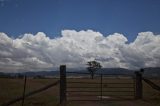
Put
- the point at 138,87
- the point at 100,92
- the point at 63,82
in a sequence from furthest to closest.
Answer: the point at 100,92
the point at 138,87
the point at 63,82

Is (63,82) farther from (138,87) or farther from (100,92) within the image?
(100,92)

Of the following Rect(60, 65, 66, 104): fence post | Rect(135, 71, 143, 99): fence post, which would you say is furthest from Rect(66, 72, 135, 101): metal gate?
Rect(60, 65, 66, 104): fence post

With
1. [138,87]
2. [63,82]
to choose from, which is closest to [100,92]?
[138,87]

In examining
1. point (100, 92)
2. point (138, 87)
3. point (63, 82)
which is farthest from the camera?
point (100, 92)

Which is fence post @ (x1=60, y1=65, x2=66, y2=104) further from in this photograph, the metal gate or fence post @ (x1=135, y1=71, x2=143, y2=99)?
fence post @ (x1=135, y1=71, x2=143, y2=99)

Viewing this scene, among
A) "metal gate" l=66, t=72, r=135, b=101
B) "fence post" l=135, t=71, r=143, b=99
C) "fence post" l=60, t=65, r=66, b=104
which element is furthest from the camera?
"fence post" l=135, t=71, r=143, b=99

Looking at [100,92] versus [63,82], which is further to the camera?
[100,92]

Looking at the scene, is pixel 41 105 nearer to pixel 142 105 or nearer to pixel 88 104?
pixel 88 104

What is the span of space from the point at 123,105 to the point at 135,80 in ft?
14.4

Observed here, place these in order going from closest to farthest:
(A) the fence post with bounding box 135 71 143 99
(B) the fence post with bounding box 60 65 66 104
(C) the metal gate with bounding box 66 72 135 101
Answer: (B) the fence post with bounding box 60 65 66 104
(C) the metal gate with bounding box 66 72 135 101
(A) the fence post with bounding box 135 71 143 99

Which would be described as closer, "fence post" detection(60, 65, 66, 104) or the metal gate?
"fence post" detection(60, 65, 66, 104)

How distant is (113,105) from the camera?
1714cm

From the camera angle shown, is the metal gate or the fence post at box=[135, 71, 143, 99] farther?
the fence post at box=[135, 71, 143, 99]

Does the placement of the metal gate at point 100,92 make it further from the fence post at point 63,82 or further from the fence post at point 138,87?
the fence post at point 63,82
